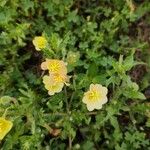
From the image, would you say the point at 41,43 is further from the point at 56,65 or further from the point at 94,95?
the point at 94,95

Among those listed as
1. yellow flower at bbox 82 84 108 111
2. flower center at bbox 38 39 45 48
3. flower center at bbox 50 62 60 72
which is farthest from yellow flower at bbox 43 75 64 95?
flower center at bbox 38 39 45 48

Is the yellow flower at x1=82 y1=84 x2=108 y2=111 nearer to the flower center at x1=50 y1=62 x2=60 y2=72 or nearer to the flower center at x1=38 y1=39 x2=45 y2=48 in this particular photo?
the flower center at x1=50 y1=62 x2=60 y2=72

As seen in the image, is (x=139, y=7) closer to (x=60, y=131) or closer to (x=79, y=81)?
(x=79, y=81)

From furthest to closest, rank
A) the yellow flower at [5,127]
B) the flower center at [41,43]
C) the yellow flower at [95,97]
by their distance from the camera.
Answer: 1. the flower center at [41,43]
2. the yellow flower at [95,97]
3. the yellow flower at [5,127]

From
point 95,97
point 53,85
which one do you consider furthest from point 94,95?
point 53,85

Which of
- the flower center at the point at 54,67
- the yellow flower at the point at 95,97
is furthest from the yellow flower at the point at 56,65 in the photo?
the yellow flower at the point at 95,97

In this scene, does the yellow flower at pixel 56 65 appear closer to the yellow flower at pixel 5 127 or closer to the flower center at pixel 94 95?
the flower center at pixel 94 95
